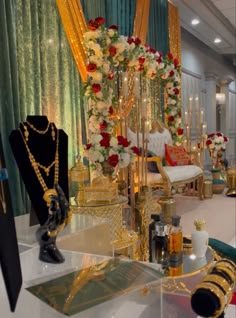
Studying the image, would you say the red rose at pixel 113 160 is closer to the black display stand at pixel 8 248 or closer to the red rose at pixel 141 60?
the black display stand at pixel 8 248

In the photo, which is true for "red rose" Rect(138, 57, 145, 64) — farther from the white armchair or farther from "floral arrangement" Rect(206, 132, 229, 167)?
"floral arrangement" Rect(206, 132, 229, 167)

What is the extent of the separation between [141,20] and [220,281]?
5188 mm

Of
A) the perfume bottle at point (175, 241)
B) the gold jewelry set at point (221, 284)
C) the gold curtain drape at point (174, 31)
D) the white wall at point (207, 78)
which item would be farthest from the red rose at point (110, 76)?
the gold jewelry set at point (221, 284)

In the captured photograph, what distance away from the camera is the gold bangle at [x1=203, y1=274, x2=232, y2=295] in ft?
2.63

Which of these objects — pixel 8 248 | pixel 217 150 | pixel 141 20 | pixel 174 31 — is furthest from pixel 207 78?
pixel 8 248

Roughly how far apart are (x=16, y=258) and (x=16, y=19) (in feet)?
9.58

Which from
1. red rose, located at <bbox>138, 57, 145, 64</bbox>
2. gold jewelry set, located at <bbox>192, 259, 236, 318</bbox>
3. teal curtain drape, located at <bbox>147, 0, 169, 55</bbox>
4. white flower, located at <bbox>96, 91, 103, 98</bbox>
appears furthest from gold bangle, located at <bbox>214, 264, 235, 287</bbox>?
teal curtain drape, located at <bbox>147, 0, 169, 55</bbox>

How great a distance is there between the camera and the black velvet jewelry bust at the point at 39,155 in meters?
1.79

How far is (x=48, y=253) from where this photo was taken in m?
1.29

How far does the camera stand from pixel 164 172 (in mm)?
4246

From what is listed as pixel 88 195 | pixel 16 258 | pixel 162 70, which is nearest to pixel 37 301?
pixel 16 258

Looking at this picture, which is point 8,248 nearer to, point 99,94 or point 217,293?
point 217,293

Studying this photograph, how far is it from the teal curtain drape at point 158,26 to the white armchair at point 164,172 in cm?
169

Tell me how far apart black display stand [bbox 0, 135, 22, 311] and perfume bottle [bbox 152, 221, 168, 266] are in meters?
1.09
